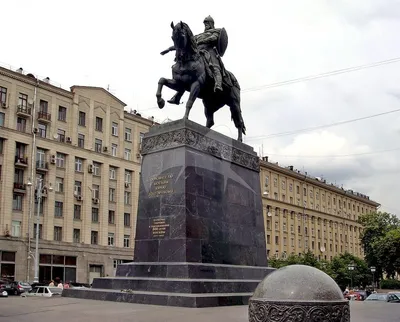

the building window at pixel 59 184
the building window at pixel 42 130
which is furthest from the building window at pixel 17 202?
the building window at pixel 42 130

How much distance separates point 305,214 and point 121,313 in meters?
77.6

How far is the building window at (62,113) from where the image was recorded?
5128cm

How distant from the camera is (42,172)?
161 feet

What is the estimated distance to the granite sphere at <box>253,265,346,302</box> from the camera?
19.4 feet

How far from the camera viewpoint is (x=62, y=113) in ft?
169

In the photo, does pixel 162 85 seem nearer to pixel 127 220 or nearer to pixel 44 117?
pixel 44 117

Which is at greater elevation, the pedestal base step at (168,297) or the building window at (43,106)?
the building window at (43,106)

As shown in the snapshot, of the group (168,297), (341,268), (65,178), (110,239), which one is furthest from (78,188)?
(168,297)

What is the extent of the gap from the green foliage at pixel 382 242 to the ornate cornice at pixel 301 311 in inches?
2106

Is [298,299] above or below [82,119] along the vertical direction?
below

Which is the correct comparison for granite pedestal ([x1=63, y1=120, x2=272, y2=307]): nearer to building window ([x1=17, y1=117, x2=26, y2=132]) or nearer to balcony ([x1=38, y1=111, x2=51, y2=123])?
building window ([x1=17, y1=117, x2=26, y2=132])

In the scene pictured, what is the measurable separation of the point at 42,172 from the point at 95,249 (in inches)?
369

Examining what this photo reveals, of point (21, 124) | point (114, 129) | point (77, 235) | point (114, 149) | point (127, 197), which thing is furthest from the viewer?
point (127, 197)

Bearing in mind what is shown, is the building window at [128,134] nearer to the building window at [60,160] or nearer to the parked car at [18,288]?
the building window at [60,160]
